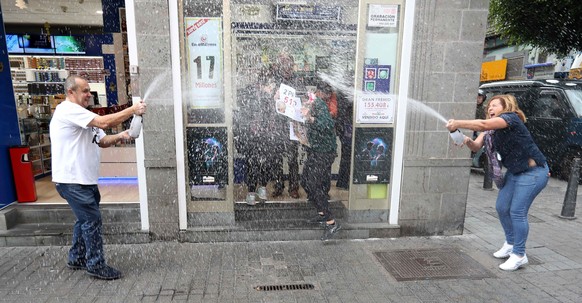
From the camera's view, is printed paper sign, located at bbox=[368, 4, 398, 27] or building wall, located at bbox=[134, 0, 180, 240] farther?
printed paper sign, located at bbox=[368, 4, 398, 27]

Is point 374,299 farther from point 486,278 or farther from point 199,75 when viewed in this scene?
point 199,75

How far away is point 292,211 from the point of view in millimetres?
5289

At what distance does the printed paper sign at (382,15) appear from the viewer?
475 cm

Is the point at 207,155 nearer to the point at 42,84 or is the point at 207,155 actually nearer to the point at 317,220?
the point at 317,220

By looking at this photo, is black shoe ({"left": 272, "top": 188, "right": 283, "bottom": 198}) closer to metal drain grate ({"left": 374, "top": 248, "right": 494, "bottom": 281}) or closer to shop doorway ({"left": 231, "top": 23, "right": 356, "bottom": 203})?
shop doorway ({"left": 231, "top": 23, "right": 356, "bottom": 203})

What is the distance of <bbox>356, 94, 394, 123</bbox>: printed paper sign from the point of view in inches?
192

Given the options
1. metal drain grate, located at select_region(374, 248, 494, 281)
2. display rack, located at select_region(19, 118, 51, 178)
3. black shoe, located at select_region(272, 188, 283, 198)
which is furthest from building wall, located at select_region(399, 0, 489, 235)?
display rack, located at select_region(19, 118, 51, 178)

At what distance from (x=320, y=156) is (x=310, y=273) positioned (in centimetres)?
146

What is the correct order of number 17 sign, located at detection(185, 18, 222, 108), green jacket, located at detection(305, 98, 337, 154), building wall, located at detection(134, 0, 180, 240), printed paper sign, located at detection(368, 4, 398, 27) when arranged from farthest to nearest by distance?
printed paper sign, located at detection(368, 4, 398, 27) < green jacket, located at detection(305, 98, 337, 154) < number 17 sign, located at detection(185, 18, 222, 108) < building wall, located at detection(134, 0, 180, 240)

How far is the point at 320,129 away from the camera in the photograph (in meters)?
4.62

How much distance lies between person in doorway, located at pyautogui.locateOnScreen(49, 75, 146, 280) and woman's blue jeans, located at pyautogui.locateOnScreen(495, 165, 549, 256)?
4.12 metres

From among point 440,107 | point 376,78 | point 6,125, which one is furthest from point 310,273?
point 6,125

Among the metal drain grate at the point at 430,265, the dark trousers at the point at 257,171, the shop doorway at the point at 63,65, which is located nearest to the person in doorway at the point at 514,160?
the metal drain grate at the point at 430,265

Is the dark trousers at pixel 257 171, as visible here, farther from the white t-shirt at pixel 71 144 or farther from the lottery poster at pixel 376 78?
the white t-shirt at pixel 71 144
